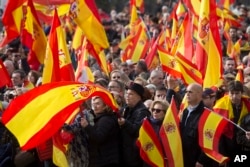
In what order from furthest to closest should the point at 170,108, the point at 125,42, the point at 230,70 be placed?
the point at 125,42 → the point at 230,70 → the point at 170,108

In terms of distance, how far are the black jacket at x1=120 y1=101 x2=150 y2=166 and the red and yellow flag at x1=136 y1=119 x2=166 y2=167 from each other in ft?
0.30

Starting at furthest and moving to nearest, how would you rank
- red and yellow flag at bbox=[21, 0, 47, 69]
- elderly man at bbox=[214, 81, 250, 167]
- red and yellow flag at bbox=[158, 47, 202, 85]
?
red and yellow flag at bbox=[21, 0, 47, 69] → red and yellow flag at bbox=[158, 47, 202, 85] → elderly man at bbox=[214, 81, 250, 167]

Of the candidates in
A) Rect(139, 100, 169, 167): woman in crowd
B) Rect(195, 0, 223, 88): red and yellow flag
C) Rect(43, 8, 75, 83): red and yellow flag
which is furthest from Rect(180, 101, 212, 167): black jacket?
Rect(195, 0, 223, 88): red and yellow flag

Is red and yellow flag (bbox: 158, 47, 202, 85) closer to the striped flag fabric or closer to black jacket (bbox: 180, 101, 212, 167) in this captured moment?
black jacket (bbox: 180, 101, 212, 167)

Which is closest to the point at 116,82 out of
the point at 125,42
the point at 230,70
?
the point at 230,70

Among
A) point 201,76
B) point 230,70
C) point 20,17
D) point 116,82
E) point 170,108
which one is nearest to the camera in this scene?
point 170,108

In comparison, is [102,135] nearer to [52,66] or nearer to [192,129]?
[192,129]

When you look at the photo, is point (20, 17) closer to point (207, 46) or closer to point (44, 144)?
point (207, 46)

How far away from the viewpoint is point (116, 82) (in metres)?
11.7

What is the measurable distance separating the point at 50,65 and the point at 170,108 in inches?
63.1

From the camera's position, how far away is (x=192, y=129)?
10.4m

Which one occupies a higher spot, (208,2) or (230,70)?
(208,2)

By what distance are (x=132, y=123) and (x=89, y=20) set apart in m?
3.40

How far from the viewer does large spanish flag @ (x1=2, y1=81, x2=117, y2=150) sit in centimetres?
926
